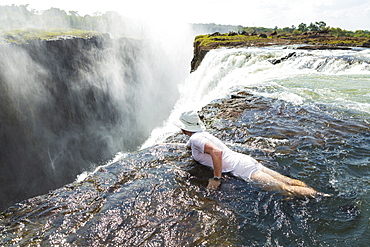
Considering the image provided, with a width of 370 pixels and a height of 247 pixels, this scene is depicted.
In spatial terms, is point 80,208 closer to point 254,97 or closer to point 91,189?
point 91,189

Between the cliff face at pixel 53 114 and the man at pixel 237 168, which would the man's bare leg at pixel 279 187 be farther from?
the cliff face at pixel 53 114

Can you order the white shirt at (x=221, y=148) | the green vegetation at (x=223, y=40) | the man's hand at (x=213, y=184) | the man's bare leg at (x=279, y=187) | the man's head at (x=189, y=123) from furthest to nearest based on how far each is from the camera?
the green vegetation at (x=223, y=40) < the man's head at (x=189, y=123) < the white shirt at (x=221, y=148) < the man's hand at (x=213, y=184) < the man's bare leg at (x=279, y=187)

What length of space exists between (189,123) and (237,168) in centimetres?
112

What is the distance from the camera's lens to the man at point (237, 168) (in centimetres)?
368

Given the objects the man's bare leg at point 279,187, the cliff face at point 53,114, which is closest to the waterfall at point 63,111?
the cliff face at point 53,114

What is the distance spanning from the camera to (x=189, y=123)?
426 centimetres

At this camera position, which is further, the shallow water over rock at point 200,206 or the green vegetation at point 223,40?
the green vegetation at point 223,40

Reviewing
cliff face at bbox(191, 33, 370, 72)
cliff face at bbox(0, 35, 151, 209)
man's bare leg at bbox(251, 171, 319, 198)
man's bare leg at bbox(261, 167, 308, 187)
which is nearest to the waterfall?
cliff face at bbox(0, 35, 151, 209)

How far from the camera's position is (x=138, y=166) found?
4.81 metres

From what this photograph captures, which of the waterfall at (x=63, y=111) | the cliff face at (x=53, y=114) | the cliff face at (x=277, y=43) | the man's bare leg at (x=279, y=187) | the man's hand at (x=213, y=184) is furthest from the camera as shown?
the cliff face at (x=277, y=43)

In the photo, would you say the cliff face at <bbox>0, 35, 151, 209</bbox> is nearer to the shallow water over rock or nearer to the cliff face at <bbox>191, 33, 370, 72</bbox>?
the cliff face at <bbox>191, 33, 370, 72</bbox>

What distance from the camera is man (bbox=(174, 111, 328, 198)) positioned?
368 centimetres

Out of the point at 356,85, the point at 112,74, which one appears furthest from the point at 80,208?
the point at 112,74

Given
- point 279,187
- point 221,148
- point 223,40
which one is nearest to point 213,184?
point 221,148
